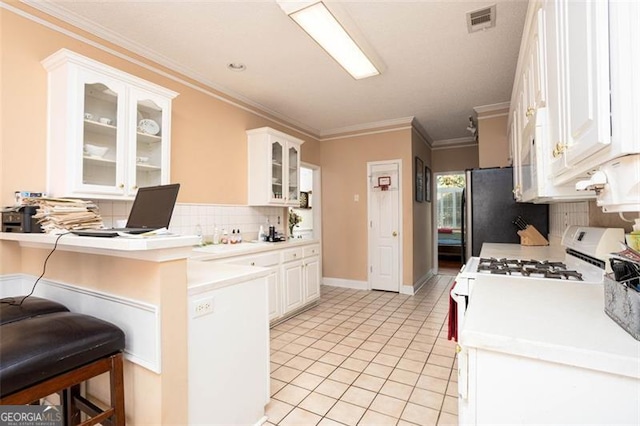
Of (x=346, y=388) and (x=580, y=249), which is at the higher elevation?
(x=580, y=249)

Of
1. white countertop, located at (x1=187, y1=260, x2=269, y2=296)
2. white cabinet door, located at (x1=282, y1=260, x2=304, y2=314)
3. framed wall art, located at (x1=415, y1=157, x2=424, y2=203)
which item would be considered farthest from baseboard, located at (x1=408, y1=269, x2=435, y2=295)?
white countertop, located at (x1=187, y1=260, x2=269, y2=296)

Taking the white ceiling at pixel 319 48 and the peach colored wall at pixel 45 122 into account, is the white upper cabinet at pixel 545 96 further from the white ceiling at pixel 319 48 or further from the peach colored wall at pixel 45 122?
the peach colored wall at pixel 45 122

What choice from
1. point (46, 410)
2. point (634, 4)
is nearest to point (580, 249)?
point (634, 4)

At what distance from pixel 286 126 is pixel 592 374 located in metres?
4.34

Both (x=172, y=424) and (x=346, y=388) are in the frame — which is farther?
(x=346, y=388)

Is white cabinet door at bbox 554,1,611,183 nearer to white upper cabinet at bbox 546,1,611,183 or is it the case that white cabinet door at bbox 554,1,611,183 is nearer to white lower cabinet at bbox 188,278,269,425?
white upper cabinet at bbox 546,1,611,183

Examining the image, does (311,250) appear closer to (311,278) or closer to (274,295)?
(311,278)

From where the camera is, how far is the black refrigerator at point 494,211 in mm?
3098

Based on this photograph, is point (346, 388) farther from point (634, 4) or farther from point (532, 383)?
point (634, 4)

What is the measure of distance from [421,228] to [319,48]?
3662 millimetres

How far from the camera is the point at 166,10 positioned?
2164 millimetres

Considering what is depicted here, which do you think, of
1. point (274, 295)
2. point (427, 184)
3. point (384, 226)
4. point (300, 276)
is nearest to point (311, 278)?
point (300, 276)

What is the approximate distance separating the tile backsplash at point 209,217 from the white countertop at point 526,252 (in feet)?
8.47

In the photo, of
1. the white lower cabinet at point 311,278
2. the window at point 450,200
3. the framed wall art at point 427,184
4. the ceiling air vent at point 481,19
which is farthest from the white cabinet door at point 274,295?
the window at point 450,200
